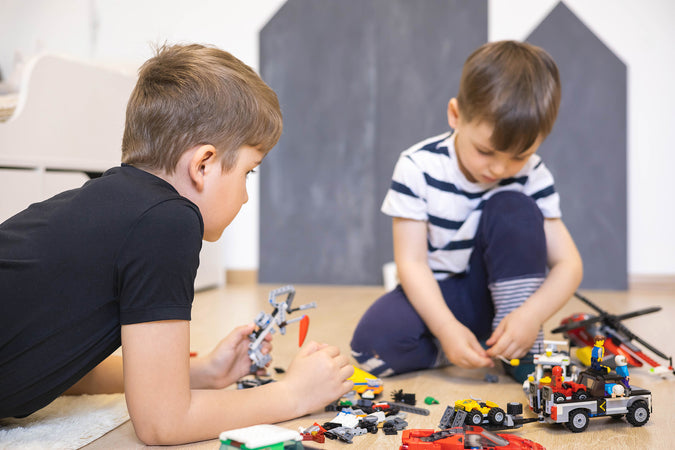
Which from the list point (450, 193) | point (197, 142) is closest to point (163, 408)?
point (197, 142)

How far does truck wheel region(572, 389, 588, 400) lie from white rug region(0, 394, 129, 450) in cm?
58

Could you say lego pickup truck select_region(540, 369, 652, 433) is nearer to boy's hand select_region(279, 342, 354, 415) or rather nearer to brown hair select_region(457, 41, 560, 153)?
boy's hand select_region(279, 342, 354, 415)

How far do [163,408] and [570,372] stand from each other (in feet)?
1.81

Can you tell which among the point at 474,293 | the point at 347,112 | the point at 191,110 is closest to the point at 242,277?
the point at 347,112

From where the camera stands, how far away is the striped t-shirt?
1127mm

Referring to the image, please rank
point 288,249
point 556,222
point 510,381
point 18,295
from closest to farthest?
point 18,295 → point 510,381 → point 556,222 → point 288,249

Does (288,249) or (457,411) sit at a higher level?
(288,249)

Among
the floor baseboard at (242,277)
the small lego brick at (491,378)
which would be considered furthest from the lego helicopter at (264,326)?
the floor baseboard at (242,277)

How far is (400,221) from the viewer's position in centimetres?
113

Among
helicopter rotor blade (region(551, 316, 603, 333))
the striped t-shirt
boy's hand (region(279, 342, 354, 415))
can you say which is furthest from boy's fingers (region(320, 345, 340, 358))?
helicopter rotor blade (region(551, 316, 603, 333))

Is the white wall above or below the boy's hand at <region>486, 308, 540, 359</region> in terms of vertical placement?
above

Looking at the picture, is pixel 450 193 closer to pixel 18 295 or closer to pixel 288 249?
pixel 18 295

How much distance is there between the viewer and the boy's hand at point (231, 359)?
90 cm

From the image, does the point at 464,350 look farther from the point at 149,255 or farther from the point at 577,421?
the point at 149,255
